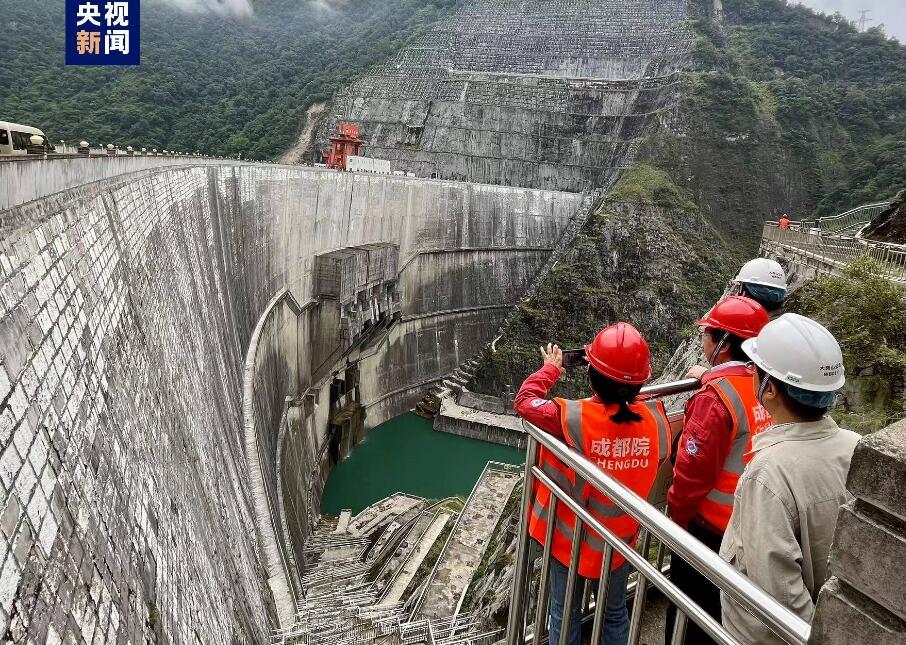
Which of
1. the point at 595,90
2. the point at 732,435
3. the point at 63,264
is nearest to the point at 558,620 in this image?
the point at 732,435

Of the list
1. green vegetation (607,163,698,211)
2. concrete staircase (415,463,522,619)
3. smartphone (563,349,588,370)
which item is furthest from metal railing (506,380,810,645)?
green vegetation (607,163,698,211)

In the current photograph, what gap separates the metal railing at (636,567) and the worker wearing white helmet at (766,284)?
4.45ft

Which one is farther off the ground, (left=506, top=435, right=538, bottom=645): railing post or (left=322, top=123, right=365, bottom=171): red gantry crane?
(left=322, top=123, right=365, bottom=171): red gantry crane

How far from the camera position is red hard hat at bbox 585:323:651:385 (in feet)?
8.77

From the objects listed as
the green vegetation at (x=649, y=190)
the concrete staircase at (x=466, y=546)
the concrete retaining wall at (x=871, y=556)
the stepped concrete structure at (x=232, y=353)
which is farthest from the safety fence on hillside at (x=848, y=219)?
the concrete retaining wall at (x=871, y=556)

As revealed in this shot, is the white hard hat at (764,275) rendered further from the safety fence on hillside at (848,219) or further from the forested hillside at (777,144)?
the forested hillside at (777,144)

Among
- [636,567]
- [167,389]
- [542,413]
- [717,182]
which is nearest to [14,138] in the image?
[167,389]

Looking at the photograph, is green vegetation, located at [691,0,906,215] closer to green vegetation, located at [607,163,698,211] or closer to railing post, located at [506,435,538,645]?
green vegetation, located at [607,163,698,211]

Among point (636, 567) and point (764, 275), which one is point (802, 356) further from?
point (764, 275)

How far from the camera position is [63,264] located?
148 inches

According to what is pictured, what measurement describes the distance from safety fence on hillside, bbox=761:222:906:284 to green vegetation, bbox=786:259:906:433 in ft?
2.31

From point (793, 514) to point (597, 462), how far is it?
0.87m

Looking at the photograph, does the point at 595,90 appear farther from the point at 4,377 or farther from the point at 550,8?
the point at 4,377

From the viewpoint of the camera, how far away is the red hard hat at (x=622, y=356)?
2.67 m
